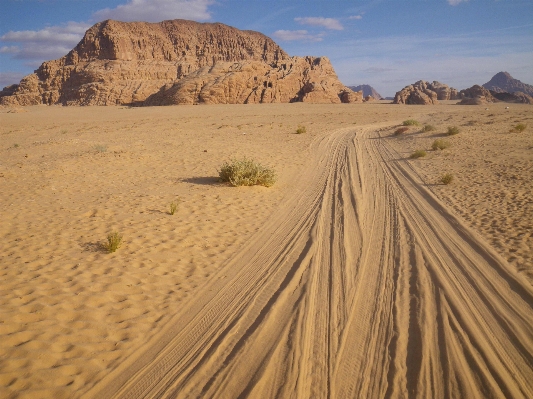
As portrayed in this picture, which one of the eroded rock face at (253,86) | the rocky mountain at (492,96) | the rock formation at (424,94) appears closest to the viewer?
the eroded rock face at (253,86)

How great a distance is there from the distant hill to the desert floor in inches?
7388

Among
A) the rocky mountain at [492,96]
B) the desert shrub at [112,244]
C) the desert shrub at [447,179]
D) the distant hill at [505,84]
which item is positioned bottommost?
the desert shrub at [112,244]

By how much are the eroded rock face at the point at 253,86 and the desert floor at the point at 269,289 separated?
153ft

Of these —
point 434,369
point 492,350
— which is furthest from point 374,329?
point 492,350

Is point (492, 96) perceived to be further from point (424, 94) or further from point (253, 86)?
point (253, 86)

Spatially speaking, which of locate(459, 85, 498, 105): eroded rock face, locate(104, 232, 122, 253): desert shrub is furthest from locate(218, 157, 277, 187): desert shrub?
locate(459, 85, 498, 105): eroded rock face

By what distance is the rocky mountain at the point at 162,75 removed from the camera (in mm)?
56656

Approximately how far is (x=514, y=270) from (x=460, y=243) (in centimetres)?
106

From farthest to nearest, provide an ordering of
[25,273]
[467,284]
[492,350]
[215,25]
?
[215,25], [25,273], [467,284], [492,350]

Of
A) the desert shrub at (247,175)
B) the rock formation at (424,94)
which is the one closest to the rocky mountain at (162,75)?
the rock formation at (424,94)

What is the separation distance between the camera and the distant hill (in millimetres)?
158825

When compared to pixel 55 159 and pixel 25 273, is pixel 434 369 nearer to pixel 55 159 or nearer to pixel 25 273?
pixel 25 273

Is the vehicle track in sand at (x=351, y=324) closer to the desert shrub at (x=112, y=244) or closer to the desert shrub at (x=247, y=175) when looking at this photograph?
the desert shrub at (x=112, y=244)

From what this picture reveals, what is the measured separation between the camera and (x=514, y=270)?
5.16 meters
